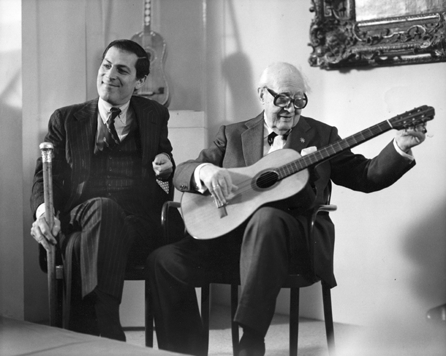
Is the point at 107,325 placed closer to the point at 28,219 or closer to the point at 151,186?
the point at 151,186

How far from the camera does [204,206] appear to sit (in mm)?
2467

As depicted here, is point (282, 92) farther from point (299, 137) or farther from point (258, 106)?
point (258, 106)

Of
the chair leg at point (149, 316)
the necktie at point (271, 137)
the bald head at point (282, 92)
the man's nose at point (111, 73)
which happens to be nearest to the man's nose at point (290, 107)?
the bald head at point (282, 92)

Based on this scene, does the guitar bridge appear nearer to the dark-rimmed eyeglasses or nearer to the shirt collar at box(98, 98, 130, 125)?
the dark-rimmed eyeglasses

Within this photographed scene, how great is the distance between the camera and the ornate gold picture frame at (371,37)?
3092 millimetres

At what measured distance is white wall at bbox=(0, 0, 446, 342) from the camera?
3189mm

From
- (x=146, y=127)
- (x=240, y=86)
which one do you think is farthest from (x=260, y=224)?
(x=240, y=86)

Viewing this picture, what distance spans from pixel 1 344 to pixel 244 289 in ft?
2.52

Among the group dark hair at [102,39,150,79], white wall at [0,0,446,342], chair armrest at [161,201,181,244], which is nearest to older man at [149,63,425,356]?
chair armrest at [161,201,181,244]

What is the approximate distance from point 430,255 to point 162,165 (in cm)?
135

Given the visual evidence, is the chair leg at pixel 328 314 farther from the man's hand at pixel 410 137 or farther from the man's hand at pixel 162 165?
the man's hand at pixel 162 165

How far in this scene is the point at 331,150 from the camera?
7.44 feet

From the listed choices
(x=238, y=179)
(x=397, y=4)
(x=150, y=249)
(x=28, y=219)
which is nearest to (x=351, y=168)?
(x=238, y=179)

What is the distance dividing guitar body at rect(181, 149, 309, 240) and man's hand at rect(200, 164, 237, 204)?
3 cm
